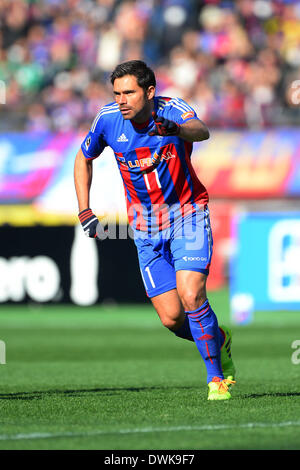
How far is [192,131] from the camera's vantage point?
6.62m

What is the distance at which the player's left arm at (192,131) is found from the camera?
21.5 ft

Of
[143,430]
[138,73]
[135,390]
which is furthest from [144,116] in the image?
[143,430]

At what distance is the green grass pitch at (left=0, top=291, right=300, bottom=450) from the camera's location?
213 inches

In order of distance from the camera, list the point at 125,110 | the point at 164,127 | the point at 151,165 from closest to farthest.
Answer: the point at 164,127 → the point at 125,110 → the point at 151,165

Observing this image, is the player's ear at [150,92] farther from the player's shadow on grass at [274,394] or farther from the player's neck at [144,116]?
the player's shadow on grass at [274,394]

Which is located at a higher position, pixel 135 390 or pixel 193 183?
pixel 193 183

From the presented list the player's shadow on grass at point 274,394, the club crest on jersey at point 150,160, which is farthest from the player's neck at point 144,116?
the player's shadow on grass at point 274,394

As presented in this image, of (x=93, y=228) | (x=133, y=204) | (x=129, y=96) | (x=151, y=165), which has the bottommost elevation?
(x=93, y=228)

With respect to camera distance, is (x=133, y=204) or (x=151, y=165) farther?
(x=133, y=204)

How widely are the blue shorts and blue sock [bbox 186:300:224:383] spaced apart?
317 mm

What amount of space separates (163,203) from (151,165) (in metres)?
0.30

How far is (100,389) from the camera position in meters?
8.04

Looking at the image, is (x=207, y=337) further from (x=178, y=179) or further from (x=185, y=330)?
(x=178, y=179)
